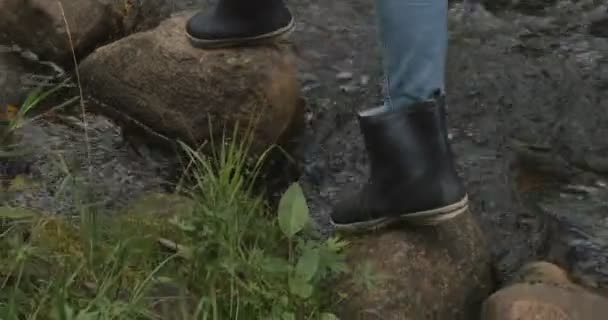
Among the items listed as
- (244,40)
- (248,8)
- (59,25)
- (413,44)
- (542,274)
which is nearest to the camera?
(413,44)

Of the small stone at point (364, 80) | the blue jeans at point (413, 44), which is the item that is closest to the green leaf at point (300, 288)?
the blue jeans at point (413, 44)

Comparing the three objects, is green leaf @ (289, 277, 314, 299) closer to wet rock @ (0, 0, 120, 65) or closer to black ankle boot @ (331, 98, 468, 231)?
black ankle boot @ (331, 98, 468, 231)

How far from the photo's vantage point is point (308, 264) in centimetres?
188

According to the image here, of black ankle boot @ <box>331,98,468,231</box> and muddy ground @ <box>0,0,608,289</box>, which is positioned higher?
black ankle boot @ <box>331,98,468,231</box>

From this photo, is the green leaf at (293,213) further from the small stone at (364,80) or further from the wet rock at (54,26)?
the wet rock at (54,26)

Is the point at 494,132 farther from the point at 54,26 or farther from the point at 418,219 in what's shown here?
the point at 54,26

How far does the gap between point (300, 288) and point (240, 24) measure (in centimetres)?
103

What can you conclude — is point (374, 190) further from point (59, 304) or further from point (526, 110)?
point (526, 110)

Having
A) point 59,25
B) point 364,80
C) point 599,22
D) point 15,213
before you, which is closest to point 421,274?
point 15,213

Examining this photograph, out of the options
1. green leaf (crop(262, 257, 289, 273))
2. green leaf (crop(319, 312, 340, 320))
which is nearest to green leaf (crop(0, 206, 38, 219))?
green leaf (crop(262, 257, 289, 273))

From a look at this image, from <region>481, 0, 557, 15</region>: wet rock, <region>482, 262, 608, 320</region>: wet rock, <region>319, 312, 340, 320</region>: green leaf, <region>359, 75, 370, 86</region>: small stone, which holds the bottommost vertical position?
<region>482, 262, 608, 320</region>: wet rock

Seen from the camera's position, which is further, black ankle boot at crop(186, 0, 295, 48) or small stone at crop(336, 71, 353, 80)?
small stone at crop(336, 71, 353, 80)

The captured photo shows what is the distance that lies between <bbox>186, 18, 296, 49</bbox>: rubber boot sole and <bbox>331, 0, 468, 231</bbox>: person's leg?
71cm

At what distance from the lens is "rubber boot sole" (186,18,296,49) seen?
8.69 ft
